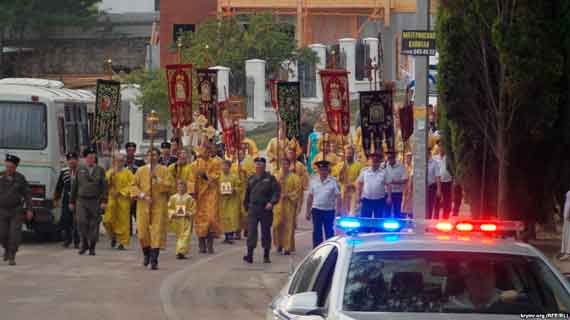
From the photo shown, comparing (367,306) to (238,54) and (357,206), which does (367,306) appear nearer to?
(357,206)

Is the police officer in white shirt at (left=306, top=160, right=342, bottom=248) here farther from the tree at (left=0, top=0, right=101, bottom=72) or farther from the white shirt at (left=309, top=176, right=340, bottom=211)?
the tree at (left=0, top=0, right=101, bottom=72)

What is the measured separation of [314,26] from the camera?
197ft

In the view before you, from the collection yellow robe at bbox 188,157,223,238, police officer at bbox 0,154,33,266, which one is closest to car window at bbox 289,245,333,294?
police officer at bbox 0,154,33,266

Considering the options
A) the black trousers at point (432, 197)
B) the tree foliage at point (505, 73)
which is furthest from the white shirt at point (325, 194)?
the black trousers at point (432, 197)

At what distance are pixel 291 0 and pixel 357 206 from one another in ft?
117

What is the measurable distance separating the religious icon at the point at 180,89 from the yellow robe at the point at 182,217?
5.63 meters

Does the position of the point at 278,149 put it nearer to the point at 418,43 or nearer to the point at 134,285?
the point at 134,285

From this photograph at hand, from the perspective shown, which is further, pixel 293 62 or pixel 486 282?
pixel 293 62

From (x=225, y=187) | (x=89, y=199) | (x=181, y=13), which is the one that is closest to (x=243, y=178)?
(x=225, y=187)

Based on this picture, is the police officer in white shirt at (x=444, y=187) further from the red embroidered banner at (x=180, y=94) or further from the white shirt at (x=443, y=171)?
the red embroidered banner at (x=180, y=94)

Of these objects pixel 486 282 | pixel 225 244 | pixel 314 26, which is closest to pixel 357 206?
pixel 225 244

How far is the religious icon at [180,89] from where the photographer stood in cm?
2658

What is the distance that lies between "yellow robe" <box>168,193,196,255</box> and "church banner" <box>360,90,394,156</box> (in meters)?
3.65

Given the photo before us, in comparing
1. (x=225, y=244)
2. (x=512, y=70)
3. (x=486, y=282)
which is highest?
(x=512, y=70)
